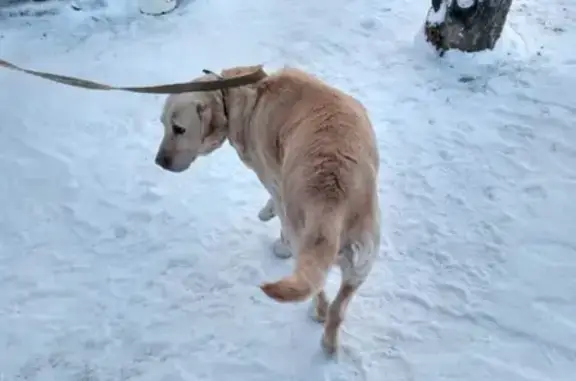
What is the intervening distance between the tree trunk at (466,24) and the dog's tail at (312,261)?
275 cm

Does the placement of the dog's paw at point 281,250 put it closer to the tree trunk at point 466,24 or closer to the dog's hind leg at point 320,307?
the dog's hind leg at point 320,307

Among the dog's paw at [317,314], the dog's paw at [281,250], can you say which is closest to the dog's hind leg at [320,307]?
the dog's paw at [317,314]

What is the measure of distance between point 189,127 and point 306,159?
2.07ft

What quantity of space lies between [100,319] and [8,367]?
1.44ft

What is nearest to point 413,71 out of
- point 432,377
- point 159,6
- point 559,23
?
point 559,23

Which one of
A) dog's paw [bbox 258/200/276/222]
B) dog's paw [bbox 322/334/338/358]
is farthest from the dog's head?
dog's paw [bbox 322/334/338/358]

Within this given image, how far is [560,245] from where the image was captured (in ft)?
11.4

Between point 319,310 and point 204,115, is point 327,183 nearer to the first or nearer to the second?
point 204,115

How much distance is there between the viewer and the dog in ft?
7.71

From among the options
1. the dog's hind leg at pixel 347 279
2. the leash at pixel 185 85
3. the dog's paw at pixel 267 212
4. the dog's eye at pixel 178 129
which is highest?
the leash at pixel 185 85

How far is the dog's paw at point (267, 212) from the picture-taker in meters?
3.61

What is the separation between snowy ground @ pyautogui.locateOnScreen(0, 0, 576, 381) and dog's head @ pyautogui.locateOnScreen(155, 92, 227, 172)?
0.67 m

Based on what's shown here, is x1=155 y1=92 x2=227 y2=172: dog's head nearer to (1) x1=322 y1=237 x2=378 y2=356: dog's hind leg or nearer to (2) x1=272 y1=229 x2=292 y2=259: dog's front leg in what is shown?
(2) x1=272 y1=229 x2=292 y2=259: dog's front leg

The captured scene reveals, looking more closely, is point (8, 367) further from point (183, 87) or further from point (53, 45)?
point (53, 45)
